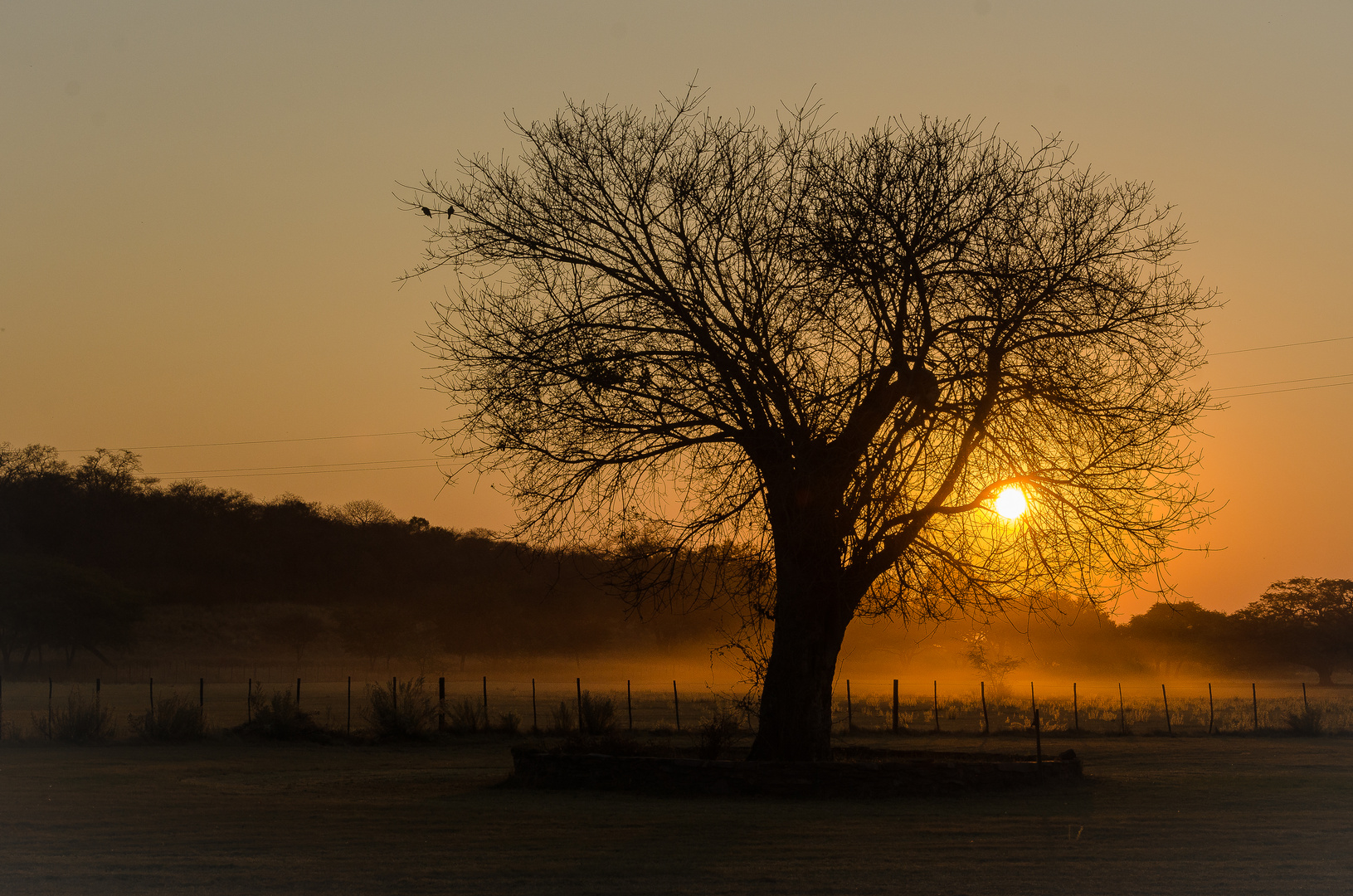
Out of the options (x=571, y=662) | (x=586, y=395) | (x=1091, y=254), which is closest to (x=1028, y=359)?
(x=1091, y=254)

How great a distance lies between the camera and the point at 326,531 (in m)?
97.2

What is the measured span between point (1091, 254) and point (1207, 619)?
81883 mm

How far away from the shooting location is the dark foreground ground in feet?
32.1

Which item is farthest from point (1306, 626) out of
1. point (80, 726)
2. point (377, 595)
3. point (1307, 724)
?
point (80, 726)

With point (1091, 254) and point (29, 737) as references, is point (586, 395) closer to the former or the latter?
point (1091, 254)

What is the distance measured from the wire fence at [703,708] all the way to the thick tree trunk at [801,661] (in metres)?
2.38

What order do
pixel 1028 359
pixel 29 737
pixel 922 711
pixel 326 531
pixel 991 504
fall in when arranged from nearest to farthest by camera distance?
pixel 1028 359, pixel 991 504, pixel 29 737, pixel 922 711, pixel 326 531

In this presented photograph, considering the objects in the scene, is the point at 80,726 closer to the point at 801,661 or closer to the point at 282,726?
the point at 282,726

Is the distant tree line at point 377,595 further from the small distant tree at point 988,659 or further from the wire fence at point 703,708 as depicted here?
the wire fence at point 703,708

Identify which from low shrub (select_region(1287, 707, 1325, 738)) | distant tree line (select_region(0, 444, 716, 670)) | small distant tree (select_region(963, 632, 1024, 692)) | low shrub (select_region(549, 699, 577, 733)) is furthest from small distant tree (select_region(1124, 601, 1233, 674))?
low shrub (select_region(549, 699, 577, 733))

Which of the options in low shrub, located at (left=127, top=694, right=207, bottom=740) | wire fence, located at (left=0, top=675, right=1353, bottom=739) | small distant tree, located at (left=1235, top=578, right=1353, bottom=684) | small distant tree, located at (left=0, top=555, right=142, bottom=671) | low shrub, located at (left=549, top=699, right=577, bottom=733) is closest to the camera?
low shrub, located at (left=127, top=694, right=207, bottom=740)

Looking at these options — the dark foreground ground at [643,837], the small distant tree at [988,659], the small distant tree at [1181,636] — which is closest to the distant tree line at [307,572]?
the small distant tree at [988,659]

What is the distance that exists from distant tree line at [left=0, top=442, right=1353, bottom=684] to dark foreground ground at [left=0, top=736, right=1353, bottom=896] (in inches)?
2235

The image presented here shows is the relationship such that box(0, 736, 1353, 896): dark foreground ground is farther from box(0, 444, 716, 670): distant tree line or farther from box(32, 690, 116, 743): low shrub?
box(0, 444, 716, 670): distant tree line
